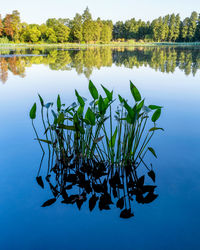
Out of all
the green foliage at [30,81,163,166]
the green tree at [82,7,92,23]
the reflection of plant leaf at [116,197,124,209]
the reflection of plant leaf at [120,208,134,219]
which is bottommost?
the reflection of plant leaf at [120,208,134,219]

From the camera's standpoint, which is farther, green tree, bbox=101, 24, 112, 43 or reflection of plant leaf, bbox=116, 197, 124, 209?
green tree, bbox=101, 24, 112, 43

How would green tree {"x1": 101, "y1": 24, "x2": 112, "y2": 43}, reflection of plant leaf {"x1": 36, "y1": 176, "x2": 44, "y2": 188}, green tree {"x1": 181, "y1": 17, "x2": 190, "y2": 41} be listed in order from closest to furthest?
reflection of plant leaf {"x1": 36, "y1": 176, "x2": 44, "y2": 188}
green tree {"x1": 101, "y1": 24, "x2": 112, "y2": 43}
green tree {"x1": 181, "y1": 17, "x2": 190, "y2": 41}

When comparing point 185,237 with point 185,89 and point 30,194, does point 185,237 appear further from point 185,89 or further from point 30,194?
point 185,89

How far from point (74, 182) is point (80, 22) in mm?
43212

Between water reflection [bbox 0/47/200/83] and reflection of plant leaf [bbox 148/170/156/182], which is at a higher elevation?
water reflection [bbox 0/47/200/83]

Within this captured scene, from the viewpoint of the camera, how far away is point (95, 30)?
4103 cm

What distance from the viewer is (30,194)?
7.02ft

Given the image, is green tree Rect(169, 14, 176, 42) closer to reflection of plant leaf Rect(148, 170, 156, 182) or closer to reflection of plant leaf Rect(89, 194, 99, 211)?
reflection of plant leaf Rect(148, 170, 156, 182)

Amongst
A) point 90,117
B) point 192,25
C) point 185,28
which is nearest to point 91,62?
point 90,117

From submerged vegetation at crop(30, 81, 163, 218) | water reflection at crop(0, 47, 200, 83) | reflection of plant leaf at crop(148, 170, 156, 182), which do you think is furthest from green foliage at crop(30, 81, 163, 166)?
water reflection at crop(0, 47, 200, 83)

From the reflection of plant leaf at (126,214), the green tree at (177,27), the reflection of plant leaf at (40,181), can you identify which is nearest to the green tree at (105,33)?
the green tree at (177,27)

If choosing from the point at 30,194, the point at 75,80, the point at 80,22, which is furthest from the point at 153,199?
the point at 80,22

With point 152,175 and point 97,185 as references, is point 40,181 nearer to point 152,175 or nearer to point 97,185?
point 97,185

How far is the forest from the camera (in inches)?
1572
